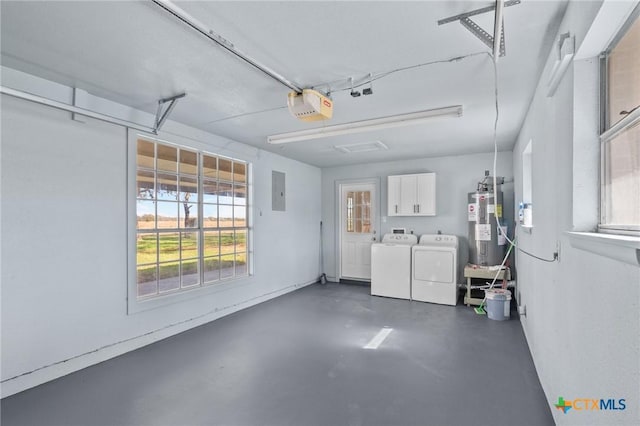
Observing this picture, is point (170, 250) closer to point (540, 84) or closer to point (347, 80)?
point (347, 80)

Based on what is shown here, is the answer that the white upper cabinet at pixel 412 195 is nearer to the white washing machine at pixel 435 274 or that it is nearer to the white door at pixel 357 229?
the white door at pixel 357 229

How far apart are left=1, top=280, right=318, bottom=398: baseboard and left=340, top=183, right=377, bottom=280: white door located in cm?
284

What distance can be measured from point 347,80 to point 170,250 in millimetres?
2771

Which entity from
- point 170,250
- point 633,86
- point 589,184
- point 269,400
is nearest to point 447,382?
point 269,400

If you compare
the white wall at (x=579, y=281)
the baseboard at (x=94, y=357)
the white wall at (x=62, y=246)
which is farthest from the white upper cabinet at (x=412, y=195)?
the white wall at (x=62, y=246)

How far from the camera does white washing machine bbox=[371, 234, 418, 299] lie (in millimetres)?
5227

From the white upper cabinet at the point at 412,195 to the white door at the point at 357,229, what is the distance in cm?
53

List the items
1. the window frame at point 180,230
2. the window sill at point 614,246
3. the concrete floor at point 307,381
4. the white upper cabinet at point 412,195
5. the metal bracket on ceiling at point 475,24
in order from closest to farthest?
1. the window sill at point 614,246
2. the metal bracket on ceiling at point 475,24
3. the concrete floor at point 307,381
4. the window frame at point 180,230
5. the white upper cabinet at point 412,195

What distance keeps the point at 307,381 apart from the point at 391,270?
10.2 feet

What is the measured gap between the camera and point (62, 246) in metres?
2.71

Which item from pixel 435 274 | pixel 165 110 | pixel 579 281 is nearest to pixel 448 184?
pixel 435 274

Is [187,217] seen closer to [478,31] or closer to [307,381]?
[307,381]

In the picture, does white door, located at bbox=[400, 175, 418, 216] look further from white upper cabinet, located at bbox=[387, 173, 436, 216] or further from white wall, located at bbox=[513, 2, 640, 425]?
white wall, located at bbox=[513, 2, 640, 425]

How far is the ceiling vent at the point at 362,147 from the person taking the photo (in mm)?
4738
